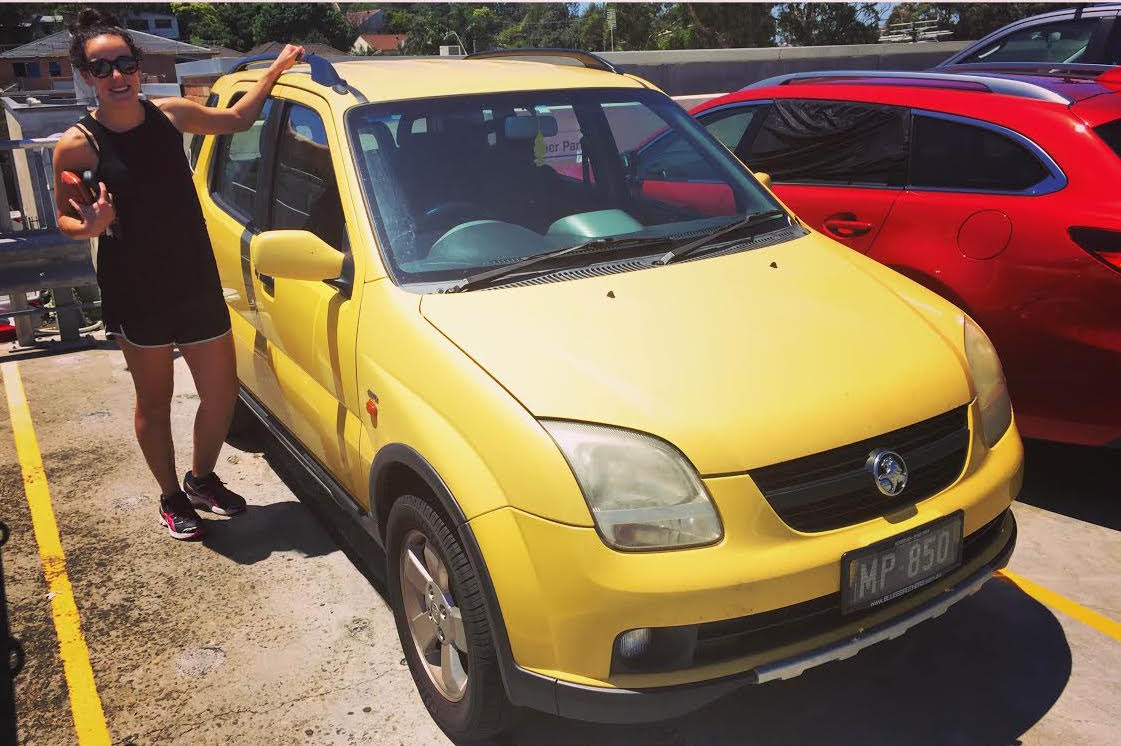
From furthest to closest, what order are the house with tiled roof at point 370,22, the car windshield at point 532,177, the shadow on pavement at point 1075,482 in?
the house with tiled roof at point 370,22 → the shadow on pavement at point 1075,482 → the car windshield at point 532,177

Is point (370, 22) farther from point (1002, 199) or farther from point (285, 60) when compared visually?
point (1002, 199)

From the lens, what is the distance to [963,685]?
3.02 m

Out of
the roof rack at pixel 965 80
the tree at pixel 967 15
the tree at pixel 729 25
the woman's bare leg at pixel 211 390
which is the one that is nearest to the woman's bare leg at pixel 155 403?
the woman's bare leg at pixel 211 390

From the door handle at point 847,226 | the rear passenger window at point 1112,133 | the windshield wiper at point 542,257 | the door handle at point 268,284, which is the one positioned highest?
the rear passenger window at point 1112,133

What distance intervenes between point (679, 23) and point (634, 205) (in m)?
46.7

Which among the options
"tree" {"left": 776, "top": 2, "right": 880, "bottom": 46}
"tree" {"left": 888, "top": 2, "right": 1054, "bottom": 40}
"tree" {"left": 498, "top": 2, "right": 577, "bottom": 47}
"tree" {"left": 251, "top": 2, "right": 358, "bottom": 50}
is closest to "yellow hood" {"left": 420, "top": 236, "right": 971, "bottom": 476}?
"tree" {"left": 776, "top": 2, "right": 880, "bottom": 46}

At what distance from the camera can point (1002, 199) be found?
405cm

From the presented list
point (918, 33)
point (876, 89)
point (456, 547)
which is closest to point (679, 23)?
point (918, 33)

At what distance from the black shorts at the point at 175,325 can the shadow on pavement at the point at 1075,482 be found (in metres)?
3.54

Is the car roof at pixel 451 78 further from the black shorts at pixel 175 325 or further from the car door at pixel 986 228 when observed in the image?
the car door at pixel 986 228

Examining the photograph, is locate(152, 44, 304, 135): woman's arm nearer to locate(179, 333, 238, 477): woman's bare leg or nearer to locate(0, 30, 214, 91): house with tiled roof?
locate(179, 333, 238, 477): woman's bare leg

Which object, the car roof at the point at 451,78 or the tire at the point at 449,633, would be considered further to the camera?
the car roof at the point at 451,78

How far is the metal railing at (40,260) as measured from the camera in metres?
6.58

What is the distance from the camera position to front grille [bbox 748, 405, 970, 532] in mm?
2357
